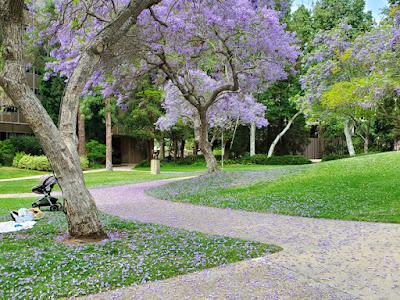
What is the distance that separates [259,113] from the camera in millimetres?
27438

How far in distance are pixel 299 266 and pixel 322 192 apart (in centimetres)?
652

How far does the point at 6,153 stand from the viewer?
29.5m

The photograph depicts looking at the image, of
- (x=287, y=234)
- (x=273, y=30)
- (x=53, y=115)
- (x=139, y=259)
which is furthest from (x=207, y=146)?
(x=53, y=115)

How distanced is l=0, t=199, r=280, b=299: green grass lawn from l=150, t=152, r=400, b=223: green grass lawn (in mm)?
3523

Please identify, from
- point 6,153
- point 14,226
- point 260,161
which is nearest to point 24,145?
point 6,153

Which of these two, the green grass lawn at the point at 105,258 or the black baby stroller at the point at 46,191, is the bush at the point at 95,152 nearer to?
the black baby stroller at the point at 46,191

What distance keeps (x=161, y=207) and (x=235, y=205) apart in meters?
1.89

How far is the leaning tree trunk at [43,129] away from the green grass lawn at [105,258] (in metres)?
0.43

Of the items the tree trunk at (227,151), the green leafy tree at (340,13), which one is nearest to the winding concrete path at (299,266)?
the green leafy tree at (340,13)

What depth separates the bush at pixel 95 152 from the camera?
33438 mm

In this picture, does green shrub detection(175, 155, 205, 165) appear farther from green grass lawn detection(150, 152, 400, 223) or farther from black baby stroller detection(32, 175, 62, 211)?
black baby stroller detection(32, 175, 62, 211)

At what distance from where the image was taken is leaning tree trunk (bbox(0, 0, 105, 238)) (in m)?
6.09

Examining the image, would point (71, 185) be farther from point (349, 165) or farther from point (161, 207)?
point (349, 165)

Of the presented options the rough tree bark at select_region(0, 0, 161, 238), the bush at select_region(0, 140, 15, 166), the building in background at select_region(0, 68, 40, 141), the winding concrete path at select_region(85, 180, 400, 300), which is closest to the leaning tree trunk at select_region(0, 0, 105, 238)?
the rough tree bark at select_region(0, 0, 161, 238)
